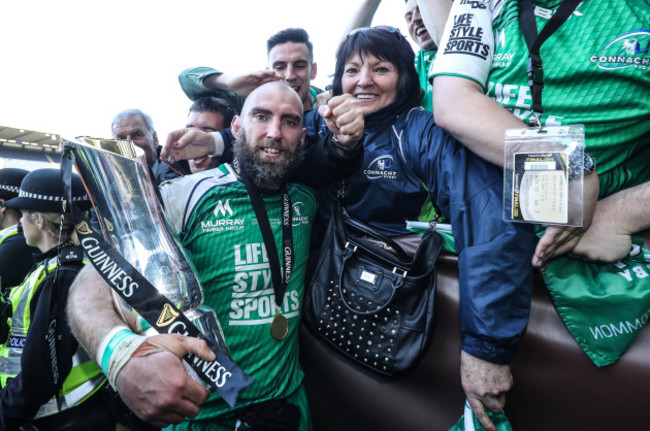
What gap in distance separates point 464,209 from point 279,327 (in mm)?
946

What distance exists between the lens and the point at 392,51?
66.2 inches

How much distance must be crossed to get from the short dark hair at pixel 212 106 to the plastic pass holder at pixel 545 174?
267 cm

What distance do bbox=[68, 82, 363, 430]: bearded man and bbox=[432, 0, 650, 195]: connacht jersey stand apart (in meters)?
0.52

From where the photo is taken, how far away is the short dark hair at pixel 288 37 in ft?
9.04

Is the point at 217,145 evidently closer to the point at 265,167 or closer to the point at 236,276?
the point at 265,167

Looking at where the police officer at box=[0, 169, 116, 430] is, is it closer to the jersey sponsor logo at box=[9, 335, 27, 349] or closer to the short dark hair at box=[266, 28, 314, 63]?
the jersey sponsor logo at box=[9, 335, 27, 349]

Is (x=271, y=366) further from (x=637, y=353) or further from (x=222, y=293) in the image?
(x=637, y=353)

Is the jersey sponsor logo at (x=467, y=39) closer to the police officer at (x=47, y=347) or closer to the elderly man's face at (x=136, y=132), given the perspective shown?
the police officer at (x=47, y=347)

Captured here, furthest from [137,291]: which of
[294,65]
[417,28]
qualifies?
[294,65]

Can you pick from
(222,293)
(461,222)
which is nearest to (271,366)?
(222,293)

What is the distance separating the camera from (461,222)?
1.19 meters

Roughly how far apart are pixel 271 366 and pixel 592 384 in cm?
123

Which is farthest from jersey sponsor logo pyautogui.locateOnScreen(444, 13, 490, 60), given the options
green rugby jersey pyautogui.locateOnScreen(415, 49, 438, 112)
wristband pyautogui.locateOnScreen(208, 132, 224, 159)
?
wristband pyautogui.locateOnScreen(208, 132, 224, 159)

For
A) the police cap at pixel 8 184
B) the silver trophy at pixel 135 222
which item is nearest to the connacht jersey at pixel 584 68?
the silver trophy at pixel 135 222
